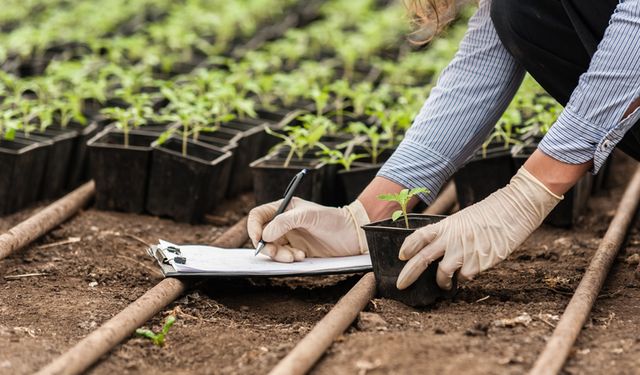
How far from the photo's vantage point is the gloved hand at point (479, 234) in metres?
2.68

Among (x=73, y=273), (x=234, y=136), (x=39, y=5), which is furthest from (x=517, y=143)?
(x=39, y=5)

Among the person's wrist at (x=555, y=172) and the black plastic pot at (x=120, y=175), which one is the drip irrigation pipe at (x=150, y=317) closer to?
the person's wrist at (x=555, y=172)

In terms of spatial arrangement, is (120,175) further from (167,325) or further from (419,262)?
(419,262)

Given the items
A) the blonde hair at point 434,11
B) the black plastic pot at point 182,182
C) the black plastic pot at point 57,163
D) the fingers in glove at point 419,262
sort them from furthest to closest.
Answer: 1. the black plastic pot at point 57,163
2. the black plastic pot at point 182,182
3. the blonde hair at point 434,11
4. the fingers in glove at point 419,262

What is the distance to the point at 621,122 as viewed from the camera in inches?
102

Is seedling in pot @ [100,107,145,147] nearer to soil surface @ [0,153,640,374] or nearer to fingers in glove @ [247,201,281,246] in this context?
soil surface @ [0,153,640,374]

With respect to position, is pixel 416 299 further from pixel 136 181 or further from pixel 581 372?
pixel 136 181

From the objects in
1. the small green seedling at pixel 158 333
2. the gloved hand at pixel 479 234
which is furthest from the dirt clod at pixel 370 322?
the small green seedling at pixel 158 333


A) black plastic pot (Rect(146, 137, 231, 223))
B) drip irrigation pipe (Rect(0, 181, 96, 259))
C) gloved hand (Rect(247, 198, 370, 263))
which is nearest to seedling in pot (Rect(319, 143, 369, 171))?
black plastic pot (Rect(146, 137, 231, 223))

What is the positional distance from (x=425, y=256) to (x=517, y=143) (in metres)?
1.41

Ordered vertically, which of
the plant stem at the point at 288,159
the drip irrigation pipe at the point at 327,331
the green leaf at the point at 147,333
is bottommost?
the green leaf at the point at 147,333

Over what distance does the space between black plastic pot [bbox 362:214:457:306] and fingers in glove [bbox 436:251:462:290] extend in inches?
1.5

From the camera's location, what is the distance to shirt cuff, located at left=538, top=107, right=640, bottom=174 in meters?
2.61

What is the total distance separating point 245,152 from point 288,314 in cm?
163
